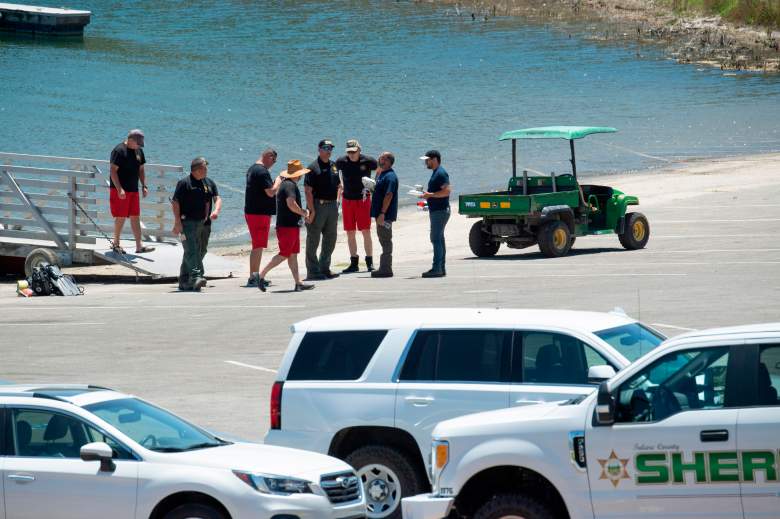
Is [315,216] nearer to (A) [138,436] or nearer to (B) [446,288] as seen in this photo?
(B) [446,288]

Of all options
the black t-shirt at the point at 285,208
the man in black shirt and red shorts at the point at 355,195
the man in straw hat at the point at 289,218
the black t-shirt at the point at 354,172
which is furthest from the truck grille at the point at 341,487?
the black t-shirt at the point at 354,172

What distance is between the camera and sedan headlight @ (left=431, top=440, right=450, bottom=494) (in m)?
8.41

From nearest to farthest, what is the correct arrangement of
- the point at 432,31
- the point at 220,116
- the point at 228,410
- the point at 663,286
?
the point at 228,410
the point at 663,286
the point at 220,116
the point at 432,31

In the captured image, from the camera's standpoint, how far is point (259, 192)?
20391 millimetres

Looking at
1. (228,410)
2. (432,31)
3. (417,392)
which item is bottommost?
(228,410)

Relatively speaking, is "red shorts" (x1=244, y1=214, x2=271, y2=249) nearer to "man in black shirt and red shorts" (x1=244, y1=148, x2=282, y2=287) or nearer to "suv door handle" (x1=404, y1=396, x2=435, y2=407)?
"man in black shirt and red shorts" (x1=244, y1=148, x2=282, y2=287)

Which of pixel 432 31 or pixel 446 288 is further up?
pixel 432 31

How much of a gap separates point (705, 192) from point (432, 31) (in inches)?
2699

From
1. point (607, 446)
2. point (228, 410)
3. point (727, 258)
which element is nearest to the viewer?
point (607, 446)

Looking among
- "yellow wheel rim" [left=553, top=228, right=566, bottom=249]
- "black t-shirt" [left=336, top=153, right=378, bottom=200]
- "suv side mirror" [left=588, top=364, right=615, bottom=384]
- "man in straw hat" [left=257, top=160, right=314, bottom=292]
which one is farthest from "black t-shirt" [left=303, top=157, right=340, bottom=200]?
"suv side mirror" [left=588, top=364, right=615, bottom=384]

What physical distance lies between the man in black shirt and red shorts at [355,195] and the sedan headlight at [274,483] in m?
12.9

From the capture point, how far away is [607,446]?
25.9ft

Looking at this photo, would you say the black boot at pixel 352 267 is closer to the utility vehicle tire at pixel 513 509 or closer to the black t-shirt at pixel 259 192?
the black t-shirt at pixel 259 192

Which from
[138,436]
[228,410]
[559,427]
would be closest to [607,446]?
[559,427]
